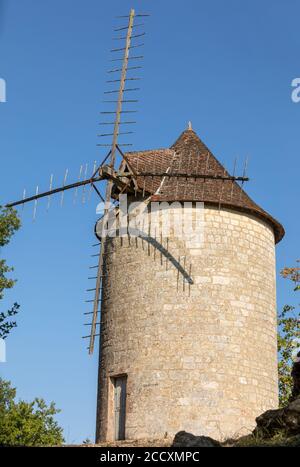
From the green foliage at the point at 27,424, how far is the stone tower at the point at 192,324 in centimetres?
1072

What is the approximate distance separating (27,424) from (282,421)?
63.3 feet

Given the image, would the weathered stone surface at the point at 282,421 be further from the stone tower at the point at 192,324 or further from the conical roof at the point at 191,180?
the conical roof at the point at 191,180

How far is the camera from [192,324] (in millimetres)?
16625

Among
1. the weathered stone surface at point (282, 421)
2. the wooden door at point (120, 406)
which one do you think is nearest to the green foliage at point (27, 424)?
the wooden door at point (120, 406)

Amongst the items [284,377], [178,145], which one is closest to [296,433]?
[178,145]

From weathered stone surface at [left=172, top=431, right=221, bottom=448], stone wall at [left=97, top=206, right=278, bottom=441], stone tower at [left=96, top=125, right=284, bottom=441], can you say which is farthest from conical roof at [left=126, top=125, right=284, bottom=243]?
weathered stone surface at [left=172, top=431, right=221, bottom=448]

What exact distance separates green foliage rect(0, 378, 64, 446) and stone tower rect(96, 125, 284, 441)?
10718mm

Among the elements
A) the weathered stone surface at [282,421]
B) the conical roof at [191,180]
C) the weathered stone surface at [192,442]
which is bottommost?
the weathered stone surface at [192,442]

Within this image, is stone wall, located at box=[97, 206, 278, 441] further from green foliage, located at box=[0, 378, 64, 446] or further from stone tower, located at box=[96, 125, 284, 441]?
green foliage, located at box=[0, 378, 64, 446]

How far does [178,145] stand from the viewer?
1952 cm

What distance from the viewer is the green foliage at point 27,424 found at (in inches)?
1079

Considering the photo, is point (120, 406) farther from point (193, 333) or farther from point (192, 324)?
point (192, 324)

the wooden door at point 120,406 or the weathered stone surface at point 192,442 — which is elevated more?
the wooden door at point 120,406

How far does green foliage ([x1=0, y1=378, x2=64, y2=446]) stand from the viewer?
27.4m
